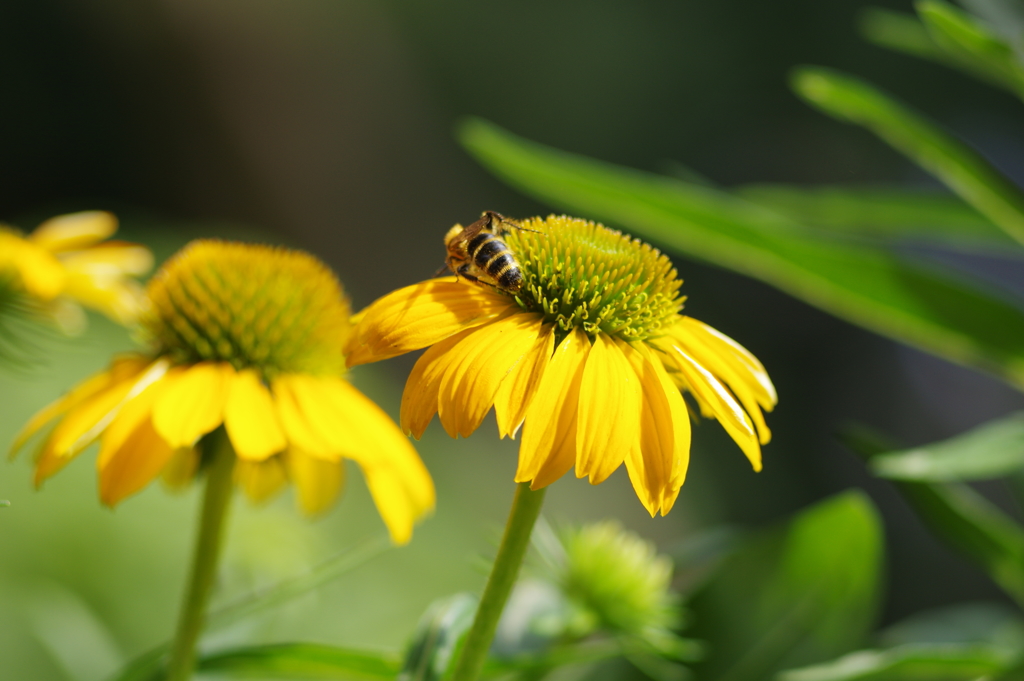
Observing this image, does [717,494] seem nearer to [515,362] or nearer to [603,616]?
[603,616]

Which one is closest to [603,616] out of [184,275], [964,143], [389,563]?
[184,275]

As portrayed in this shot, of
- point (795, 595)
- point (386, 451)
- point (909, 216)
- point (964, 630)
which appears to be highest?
point (386, 451)

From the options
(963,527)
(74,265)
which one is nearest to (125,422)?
(74,265)

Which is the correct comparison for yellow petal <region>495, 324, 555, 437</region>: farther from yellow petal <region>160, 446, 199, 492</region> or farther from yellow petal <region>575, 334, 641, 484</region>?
yellow petal <region>160, 446, 199, 492</region>

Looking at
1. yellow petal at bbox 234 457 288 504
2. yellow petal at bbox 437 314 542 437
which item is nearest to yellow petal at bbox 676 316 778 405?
yellow petal at bbox 437 314 542 437

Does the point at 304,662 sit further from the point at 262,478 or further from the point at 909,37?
the point at 909,37

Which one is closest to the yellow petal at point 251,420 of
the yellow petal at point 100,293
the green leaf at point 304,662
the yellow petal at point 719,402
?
the green leaf at point 304,662
